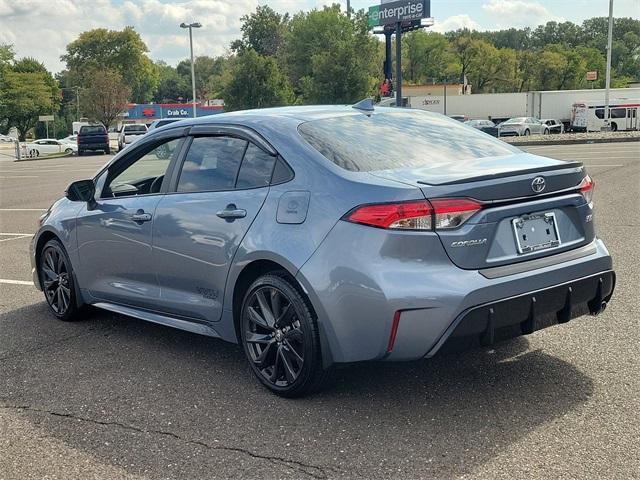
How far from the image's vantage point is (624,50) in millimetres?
126000

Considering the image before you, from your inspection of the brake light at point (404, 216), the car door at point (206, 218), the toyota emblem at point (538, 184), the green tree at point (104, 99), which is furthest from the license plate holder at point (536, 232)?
the green tree at point (104, 99)

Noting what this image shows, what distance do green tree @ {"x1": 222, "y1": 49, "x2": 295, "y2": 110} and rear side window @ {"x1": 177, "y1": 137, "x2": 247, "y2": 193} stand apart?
53301mm

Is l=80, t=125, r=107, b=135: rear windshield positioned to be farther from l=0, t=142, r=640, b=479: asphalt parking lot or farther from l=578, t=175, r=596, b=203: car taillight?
l=578, t=175, r=596, b=203: car taillight

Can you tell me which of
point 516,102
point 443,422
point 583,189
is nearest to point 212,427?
point 443,422

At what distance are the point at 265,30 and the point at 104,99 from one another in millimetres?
54349

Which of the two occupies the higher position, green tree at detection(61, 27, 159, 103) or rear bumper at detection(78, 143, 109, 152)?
green tree at detection(61, 27, 159, 103)

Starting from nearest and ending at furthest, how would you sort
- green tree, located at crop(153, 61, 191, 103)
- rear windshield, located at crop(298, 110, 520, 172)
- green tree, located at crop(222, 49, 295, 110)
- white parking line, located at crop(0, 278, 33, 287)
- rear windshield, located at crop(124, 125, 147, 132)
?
rear windshield, located at crop(298, 110, 520, 172), white parking line, located at crop(0, 278, 33, 287), rear windshield, located at crop(124, 125, 147, 132), green tree, located at crop(222, 49, 295, 110), green tree, located at crop(153, 61, 191, 103)

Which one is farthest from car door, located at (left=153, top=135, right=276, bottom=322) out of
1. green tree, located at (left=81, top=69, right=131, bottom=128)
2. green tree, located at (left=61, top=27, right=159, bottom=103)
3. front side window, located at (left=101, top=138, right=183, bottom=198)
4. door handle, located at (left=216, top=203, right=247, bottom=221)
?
green tree, located at (left=61, top=27, right=159, bottom=103)

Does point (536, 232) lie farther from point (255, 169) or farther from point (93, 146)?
point (93, 146)

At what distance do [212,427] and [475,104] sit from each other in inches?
2478

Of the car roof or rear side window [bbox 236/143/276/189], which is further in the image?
the car roof

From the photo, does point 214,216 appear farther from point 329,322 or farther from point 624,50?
point 624,50

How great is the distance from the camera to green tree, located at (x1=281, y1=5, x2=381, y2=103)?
58.8m

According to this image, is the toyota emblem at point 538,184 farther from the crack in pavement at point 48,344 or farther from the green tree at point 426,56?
the green tree at point 426,56
